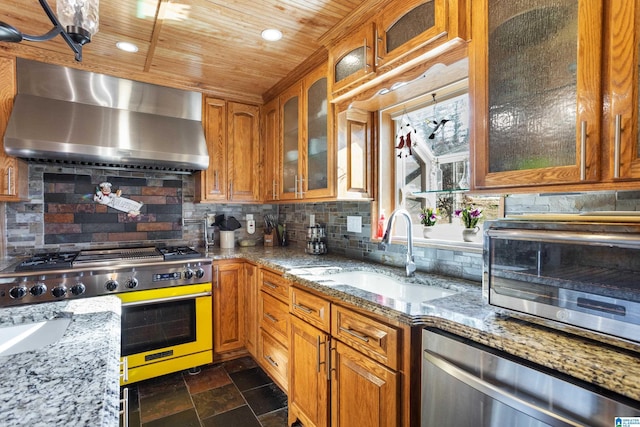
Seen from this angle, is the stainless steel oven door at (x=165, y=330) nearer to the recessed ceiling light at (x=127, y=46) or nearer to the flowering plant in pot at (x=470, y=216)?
the recessed ceiling light at (x=127, y=46)

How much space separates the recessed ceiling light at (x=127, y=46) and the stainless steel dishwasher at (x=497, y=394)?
2.48 m

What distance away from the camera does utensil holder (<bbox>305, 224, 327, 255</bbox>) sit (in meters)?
2.59

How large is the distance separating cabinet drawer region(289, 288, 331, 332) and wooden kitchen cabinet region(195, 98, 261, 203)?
1459 millimetres

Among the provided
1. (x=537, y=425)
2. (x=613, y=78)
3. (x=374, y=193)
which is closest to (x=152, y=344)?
Result: (x=374, y=193)

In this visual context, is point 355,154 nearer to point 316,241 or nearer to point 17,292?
point 316,241

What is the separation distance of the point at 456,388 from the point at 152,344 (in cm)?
213

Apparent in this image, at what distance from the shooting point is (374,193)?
2182 millimetres

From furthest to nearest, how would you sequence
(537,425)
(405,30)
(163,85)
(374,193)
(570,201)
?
(163,85)
(374,193)
(405,30)
(570,201)
(537,425)

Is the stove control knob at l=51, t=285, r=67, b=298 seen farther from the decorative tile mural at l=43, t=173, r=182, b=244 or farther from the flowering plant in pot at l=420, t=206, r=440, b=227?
the flowering plant in pot at l=420, t=206, r=440, b=227

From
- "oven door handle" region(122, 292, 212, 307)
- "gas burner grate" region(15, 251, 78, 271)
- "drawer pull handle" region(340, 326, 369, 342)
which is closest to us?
"drawer pull handle" region(340, 326, 369, 342)

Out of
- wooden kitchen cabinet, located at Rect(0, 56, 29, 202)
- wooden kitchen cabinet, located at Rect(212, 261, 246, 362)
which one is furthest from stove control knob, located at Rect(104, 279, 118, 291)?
wooden kitchen cabinet, located at Rect(0, 56, 29, 202)

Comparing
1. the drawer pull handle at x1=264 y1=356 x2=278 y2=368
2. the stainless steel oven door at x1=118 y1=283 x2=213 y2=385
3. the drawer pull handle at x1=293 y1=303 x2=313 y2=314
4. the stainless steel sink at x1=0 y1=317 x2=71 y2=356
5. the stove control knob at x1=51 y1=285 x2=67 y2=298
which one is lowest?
the drawer pull handle at x1=264 y1=356 x2=278 y2=368

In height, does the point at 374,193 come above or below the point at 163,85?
below

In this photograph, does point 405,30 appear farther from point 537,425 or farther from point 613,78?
point 537,425
